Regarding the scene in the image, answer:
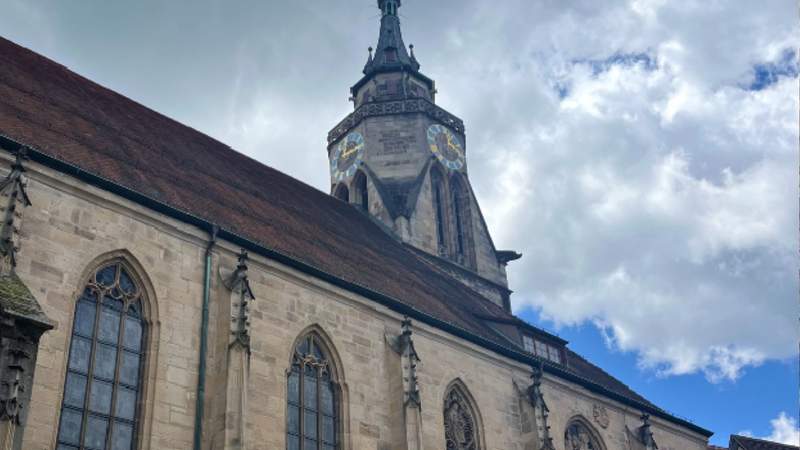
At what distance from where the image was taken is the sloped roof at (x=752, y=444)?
2852cm

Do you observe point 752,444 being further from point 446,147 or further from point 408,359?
point 408,359

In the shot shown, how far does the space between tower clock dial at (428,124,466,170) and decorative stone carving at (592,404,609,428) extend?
11354mm

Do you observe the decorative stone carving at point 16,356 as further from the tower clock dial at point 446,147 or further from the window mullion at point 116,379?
the tower clock dial at point 446,147

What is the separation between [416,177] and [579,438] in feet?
37.3

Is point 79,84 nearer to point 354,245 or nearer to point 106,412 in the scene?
point 354,245

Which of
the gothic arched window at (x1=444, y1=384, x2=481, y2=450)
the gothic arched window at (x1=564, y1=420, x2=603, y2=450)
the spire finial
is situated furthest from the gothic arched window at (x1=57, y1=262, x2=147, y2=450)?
the spire finial

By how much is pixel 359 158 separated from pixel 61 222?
1793cm

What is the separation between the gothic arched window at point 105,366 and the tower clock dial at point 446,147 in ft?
59.4

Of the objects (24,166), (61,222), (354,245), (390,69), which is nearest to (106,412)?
(61,222)

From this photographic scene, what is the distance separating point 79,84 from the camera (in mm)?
19078

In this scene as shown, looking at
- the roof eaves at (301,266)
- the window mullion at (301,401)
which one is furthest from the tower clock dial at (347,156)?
the window mullion at (301,401)

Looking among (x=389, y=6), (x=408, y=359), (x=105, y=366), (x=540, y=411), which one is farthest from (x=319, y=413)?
(x=389, y=6)

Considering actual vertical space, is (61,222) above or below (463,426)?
above

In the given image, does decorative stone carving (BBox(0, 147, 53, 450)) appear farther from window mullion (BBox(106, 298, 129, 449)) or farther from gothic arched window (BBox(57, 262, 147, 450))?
window mullion (BBox(106, 298, 129, 449))
